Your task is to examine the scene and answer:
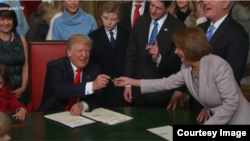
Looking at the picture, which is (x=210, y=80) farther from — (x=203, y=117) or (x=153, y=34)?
(x=153, y=34)

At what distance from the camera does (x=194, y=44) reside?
6.91ft

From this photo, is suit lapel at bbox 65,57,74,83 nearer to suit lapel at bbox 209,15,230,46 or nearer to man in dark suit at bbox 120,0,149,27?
suit lapel at bbox 209,15,230,46

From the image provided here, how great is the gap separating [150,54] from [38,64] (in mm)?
935

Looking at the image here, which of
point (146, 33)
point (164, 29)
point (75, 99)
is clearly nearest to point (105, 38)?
point (146, 33)

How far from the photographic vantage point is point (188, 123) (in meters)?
2.15

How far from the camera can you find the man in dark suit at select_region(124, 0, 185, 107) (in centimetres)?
278

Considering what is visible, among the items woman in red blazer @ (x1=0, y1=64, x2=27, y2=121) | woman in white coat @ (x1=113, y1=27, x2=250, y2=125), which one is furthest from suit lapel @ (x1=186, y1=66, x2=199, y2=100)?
woman in red blazer @ (x1=0, y1=64, x2=27, y2=121)

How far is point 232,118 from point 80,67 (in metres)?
1.16

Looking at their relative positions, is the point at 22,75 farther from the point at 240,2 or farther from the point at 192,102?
the point at 240,2

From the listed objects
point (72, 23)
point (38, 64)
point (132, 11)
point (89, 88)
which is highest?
point (132, 11)

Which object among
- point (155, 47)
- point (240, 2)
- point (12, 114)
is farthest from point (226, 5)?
point (240, 2)

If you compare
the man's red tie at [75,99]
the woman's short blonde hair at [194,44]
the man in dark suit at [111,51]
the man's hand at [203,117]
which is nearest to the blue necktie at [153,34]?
the man in dark suit at [111,51]

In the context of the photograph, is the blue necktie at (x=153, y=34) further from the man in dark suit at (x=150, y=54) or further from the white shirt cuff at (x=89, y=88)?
the white shirt cuff at (x=89, y=88)

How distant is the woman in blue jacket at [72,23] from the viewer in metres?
3.33
